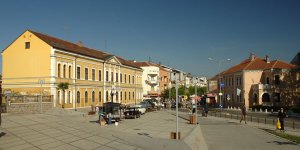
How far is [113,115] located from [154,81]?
6263cm

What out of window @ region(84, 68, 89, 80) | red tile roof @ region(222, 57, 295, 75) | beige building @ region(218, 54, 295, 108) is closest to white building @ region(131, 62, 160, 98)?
beige building @ region(218, 54, 295, 108)

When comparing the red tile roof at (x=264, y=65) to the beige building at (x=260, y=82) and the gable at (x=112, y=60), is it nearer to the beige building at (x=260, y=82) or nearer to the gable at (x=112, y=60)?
the beige building at (x=260, y=82)

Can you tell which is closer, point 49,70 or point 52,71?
point 52,71

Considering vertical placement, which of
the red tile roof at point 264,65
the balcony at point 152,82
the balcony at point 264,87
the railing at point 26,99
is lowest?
the railing at point 26,99

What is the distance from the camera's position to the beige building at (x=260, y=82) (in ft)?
205

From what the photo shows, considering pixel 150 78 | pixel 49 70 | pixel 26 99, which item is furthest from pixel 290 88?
pixel 26 99

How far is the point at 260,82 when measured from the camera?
66.4 meters

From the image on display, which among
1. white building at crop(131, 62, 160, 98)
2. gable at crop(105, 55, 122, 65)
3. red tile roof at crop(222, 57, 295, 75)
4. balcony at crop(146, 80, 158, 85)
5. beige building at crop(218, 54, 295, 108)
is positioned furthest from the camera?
balcony at crop(146, 80, 158, 85)

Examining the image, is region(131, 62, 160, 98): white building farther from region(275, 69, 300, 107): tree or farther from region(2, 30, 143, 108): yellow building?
region(275, 69, 300, 107): tree

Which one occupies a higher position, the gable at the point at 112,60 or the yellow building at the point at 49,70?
the gable at the point at 112,60

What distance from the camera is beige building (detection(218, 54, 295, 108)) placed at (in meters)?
62.5

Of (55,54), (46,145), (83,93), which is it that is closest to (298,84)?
(83,93)

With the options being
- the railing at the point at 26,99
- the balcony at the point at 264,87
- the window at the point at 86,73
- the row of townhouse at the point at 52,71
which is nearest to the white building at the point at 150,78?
the balcony at the point at 264,87

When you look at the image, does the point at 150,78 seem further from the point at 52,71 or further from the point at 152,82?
the point at 52,71
